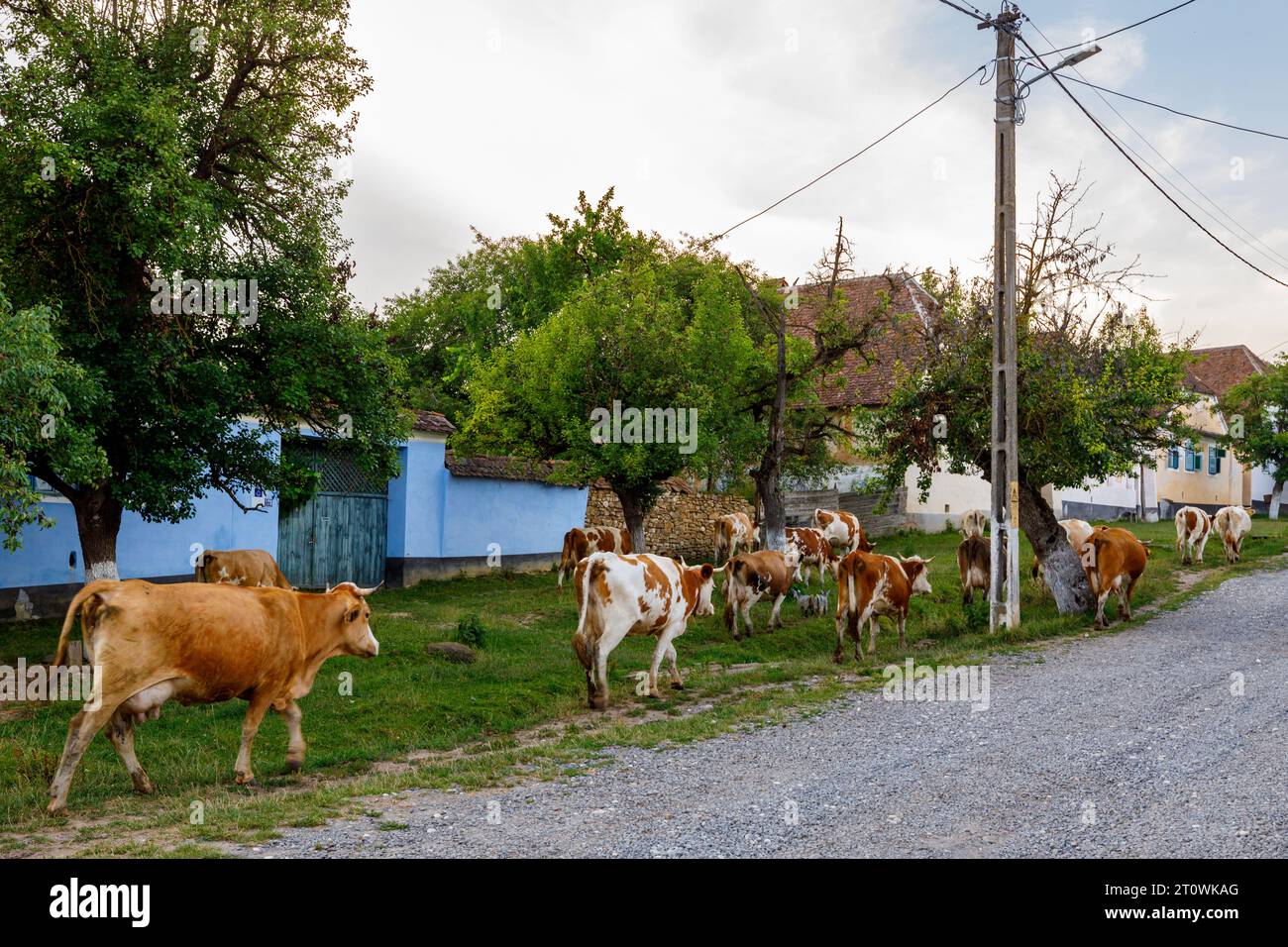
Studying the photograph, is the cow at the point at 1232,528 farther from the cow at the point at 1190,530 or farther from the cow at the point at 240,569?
the cow at the point at 240,569

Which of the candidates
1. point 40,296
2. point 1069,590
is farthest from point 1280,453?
point 40,296

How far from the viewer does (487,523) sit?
967 inches

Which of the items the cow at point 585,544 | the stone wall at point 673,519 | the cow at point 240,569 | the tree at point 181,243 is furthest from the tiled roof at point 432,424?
the tree at point 181,243

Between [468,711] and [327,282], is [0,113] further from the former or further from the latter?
[468,711]

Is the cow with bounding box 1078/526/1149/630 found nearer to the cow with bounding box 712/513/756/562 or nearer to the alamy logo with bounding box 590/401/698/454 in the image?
the alamy logo with bounding box 590/401/698/454

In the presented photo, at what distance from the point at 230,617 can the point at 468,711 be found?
350 cm

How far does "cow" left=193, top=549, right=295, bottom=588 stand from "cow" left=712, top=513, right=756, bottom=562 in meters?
10.5

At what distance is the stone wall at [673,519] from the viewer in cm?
2842

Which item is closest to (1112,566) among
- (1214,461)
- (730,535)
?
(730,535)

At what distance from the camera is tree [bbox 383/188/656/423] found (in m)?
35.5

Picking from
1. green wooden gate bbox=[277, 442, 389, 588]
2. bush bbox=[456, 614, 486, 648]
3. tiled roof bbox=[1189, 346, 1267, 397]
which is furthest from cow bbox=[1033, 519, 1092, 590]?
tiled roof bbox=[1189, 346, 1267, 397]

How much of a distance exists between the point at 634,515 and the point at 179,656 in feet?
45.0

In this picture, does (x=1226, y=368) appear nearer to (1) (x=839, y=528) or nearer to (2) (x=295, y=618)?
(1) (x=839, y=528)
